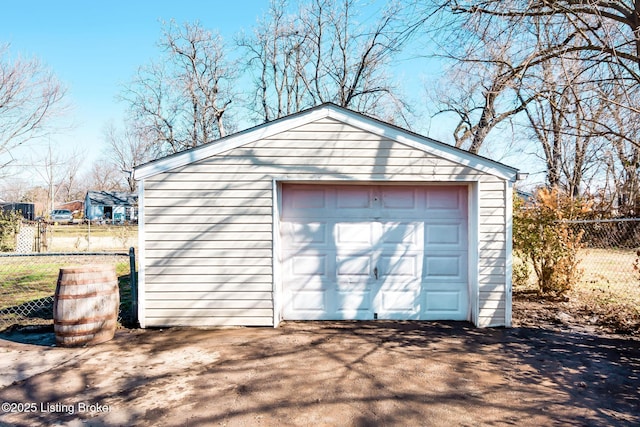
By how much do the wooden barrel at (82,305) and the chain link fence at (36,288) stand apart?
0.77 meters

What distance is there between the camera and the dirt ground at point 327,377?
3188 millimetres

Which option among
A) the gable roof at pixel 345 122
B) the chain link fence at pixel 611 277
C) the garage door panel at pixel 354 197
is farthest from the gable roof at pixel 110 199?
the chain link fence at pixel 611 277

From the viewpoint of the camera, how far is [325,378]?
12.7 feet

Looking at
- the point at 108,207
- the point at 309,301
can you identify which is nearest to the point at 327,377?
the point at 309,301

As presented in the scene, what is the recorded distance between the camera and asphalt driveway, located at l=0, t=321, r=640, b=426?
10.5ft

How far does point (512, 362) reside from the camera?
4.32 m

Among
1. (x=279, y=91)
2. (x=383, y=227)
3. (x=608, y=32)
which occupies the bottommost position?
(x=383, y=227)

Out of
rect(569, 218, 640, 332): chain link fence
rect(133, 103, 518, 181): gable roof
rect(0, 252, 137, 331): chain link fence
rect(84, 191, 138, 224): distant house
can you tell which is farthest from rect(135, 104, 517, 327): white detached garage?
rect(84, 191, 138, 224): distant house

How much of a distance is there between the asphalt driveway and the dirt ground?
15 millimetres

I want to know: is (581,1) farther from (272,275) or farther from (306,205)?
(272,275)

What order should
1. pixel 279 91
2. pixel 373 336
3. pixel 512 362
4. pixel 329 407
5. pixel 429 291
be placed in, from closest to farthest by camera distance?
pixel 329 407
pixel 512 362
pixel 373 336
pixel 429 291
pixel 279 91

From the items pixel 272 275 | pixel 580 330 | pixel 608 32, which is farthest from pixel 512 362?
pixel 608 32

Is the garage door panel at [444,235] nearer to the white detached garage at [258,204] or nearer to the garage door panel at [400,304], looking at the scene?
the white detached garage at [258,204]

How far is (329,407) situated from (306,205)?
317 cm
